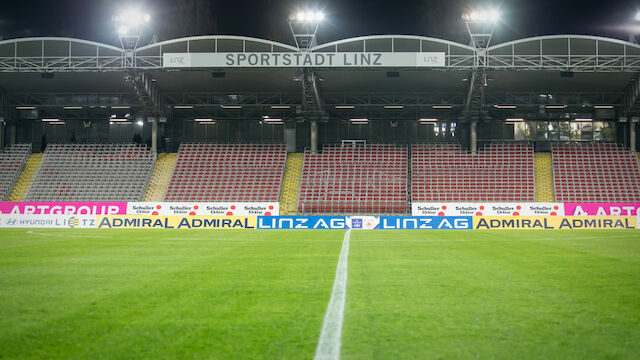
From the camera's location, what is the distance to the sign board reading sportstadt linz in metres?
32.2

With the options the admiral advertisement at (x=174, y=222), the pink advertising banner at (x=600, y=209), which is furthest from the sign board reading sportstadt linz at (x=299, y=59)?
the pink advertising banner at (x=600, y=209)

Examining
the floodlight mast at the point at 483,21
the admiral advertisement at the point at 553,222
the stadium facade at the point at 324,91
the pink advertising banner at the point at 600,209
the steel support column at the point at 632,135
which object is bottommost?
the admiral advertisement at the point at 553,222

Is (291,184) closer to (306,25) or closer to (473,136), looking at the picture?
(306,25)

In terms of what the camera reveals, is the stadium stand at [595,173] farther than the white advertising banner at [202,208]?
Yes

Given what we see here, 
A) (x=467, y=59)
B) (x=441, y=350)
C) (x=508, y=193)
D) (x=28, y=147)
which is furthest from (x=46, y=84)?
(x=441, y=350)

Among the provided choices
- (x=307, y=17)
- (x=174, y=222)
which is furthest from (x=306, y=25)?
(x=174, y=222)

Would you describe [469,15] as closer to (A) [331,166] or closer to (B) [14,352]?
(A) [331,166]

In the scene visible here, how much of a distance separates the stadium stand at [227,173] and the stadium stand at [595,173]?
20529mm

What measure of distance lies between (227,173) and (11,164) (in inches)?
666

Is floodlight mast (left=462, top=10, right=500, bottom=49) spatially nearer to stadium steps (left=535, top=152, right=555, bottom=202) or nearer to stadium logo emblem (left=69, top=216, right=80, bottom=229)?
stadium steps (left=535, top=152, right=555, bottom=202)

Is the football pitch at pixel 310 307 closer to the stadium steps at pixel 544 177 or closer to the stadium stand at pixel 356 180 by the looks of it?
the stadium stand at pixel 356 180

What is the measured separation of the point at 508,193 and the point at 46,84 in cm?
3481

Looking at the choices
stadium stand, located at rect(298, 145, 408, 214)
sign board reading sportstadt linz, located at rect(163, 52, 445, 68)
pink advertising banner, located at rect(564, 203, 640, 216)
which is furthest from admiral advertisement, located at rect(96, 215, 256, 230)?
pink advertising banner, located at rect(564, 203, 640, 216)

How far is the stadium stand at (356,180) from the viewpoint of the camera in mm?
35156
